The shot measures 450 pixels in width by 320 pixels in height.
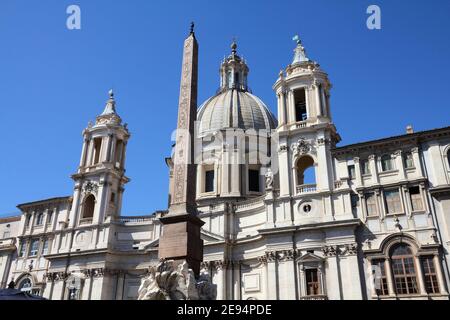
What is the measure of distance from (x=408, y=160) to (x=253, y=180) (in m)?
18.0

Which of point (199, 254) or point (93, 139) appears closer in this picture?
point (199, 254)

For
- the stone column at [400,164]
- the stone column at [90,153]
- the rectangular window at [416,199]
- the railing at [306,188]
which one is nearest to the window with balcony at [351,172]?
the railing at [306,188]

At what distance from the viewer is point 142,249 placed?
38781 millimetres

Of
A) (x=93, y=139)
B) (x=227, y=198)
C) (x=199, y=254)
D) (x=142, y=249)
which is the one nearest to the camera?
(x=199, y=254)

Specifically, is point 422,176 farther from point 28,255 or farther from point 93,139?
point 28,255

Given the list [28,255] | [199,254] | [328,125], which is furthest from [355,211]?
[28,255]

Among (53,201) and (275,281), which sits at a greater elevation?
(53,201)

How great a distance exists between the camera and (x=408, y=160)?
30594 millimetres

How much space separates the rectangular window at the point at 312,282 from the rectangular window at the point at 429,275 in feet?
23.5

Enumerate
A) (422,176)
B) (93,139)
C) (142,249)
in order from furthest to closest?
(93,139), (142,249), (422,176)

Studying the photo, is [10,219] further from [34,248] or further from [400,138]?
[400,138]

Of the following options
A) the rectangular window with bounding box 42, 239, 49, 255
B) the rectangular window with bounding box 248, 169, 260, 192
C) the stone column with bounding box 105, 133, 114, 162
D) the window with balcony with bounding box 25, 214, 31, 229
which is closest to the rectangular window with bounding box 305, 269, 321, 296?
the rectangular window with bounding box 248, 169, 260, 192

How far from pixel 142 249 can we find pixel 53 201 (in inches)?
503

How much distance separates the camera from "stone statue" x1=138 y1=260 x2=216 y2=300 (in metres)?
14.4
